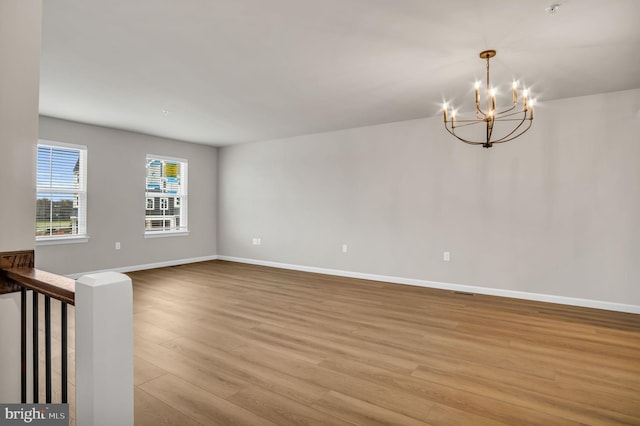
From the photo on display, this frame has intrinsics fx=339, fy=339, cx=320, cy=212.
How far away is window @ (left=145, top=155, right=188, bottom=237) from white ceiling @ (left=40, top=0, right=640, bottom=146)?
1.78 m

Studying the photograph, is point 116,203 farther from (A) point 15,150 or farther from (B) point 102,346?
(B) point 102,346

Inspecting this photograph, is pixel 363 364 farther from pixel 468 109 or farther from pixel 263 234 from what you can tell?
pixel 263 234

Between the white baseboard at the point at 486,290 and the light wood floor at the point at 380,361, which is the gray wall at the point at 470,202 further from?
the light wood floor at the point at 380,361

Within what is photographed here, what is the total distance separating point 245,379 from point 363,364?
82 centimetres

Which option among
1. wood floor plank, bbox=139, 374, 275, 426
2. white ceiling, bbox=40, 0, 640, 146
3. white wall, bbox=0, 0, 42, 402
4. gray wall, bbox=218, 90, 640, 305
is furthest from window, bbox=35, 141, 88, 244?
white wall, bbox=0, 0, 42, 402

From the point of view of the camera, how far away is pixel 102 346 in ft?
3.01

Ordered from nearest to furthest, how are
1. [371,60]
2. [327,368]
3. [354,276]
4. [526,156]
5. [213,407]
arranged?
[213,407] → [327,368] → [371,60] → [526,156] → [354,276]

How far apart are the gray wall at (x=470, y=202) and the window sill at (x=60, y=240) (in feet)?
9.08

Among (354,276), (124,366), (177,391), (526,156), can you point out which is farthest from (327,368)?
(526,156)

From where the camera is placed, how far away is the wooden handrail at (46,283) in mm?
1006

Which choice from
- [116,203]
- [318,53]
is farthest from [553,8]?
[116,203]

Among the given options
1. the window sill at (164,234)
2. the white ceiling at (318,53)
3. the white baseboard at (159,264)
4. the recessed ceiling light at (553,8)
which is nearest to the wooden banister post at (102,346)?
the white ceiling at (318,53)

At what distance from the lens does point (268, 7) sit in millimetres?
2195

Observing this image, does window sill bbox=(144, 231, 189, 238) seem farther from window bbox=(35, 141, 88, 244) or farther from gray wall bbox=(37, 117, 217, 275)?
window bbox=(35, 141, 88, 244)
